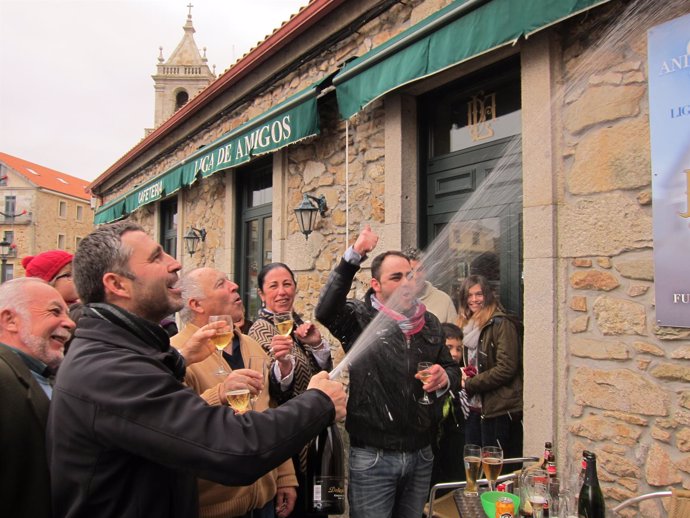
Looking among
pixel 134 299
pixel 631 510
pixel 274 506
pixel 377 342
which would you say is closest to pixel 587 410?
pixel 631 510

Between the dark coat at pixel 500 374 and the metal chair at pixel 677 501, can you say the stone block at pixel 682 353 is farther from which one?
the dark coat at pixel 500 374

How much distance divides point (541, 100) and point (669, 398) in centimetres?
203

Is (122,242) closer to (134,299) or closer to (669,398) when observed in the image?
(134,299)

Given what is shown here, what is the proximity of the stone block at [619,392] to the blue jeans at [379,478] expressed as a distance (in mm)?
1171

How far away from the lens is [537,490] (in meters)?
1.98

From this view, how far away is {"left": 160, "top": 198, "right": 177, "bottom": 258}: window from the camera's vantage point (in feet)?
36.1

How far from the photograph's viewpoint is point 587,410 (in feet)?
9.86

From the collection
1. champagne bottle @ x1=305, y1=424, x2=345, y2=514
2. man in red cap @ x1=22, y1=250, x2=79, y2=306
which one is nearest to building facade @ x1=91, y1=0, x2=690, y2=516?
champagne bottle @ x1=305, y1=424, x2=345, y2=514

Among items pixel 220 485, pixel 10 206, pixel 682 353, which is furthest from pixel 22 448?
pixel 10 206

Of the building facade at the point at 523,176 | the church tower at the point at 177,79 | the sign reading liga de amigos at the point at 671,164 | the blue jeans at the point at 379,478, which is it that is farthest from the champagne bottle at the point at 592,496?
the church tower at the point at 177,79

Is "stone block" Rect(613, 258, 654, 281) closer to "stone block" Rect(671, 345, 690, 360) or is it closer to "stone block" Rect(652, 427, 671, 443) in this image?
"stone block" Rect(671, 345, 690, 360)

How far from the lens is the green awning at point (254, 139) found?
5.29 metres

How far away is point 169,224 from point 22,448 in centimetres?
1043

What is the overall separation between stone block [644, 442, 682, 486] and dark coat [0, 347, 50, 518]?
297cm
